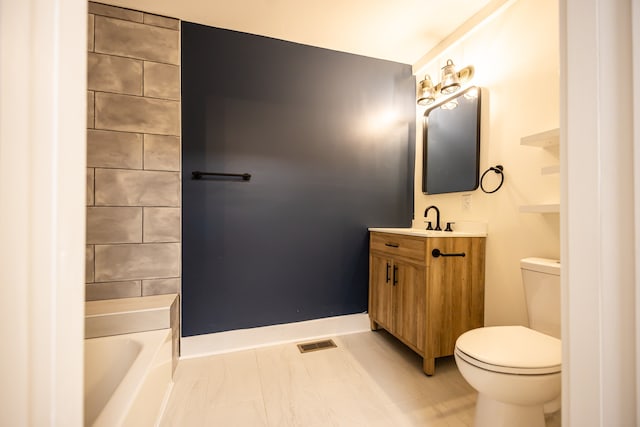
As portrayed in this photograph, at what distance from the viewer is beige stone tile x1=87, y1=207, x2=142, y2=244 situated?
1.62 metres

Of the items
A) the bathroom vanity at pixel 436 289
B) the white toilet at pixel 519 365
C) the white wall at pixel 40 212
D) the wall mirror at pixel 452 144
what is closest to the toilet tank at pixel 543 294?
the white toilet at pixel 519 365

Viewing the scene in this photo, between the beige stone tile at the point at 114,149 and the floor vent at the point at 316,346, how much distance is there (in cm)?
171

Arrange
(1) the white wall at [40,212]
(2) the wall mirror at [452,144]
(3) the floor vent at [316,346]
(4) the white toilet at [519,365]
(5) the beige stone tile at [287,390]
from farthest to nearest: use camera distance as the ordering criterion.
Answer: (3) the floor vent at [316,346]
(2) the wall mirror at [452,144]
(5) the beige stone tile at [287,390]
(4) the white toilet at [519,365]
(1) the white wall at [40,212]

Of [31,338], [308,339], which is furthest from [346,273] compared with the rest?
[31,338]

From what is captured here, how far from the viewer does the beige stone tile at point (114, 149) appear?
5.30ft

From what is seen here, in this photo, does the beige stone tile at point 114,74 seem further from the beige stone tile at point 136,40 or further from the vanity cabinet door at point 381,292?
the vanity cabinet door at point 381,292

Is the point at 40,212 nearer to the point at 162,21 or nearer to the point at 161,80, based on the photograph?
the point at 161,80

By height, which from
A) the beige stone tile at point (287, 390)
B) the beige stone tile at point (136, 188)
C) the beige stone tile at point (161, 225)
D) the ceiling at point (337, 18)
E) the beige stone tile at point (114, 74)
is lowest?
the beige stone tile at point (287, 390)

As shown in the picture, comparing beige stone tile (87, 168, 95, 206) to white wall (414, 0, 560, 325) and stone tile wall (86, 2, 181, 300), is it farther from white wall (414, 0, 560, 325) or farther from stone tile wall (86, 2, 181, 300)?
white wall (414, 0, 560, 325)

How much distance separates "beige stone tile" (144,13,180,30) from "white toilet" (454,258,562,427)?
257cm

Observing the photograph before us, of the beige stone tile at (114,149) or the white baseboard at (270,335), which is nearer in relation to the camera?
the beige stone tile at (114,149)

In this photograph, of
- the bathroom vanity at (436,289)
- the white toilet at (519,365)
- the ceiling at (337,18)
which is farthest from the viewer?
the ceiling at (337,18)

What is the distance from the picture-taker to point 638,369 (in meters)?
0.39

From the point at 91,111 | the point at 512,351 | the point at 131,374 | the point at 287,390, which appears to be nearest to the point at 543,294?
the point at 512,351
